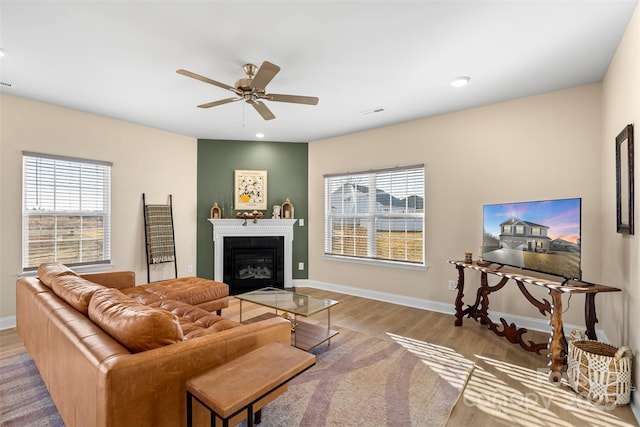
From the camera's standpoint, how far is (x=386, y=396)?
215cm

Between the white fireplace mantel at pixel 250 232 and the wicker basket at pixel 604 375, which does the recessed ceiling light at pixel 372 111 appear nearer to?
the white fireplace mantel at pixel 250 232

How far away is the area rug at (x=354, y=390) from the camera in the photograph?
1911 millimetres

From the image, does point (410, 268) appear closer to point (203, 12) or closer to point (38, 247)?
point (203, 12)

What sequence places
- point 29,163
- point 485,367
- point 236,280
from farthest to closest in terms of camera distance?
point 236,280 < point 29,163 < point 485,367

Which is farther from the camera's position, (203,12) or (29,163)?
(29,163)

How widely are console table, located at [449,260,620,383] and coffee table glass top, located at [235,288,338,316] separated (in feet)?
5.39

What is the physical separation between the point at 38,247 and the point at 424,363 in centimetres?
453

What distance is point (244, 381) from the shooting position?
129cm

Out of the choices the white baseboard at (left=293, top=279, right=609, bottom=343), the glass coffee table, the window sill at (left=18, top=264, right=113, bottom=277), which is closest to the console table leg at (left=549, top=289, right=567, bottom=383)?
the white baseboard at (left=293, top=279, right=609, bottom=343)

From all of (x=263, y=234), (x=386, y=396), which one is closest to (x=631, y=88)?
(x=386, y=396)

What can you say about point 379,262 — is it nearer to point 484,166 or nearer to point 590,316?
point 484,166

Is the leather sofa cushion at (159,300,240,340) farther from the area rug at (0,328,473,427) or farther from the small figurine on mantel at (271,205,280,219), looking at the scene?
the small figurine on mantel at (271,205,280,219)

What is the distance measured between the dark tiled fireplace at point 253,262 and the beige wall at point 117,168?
0.64 meters

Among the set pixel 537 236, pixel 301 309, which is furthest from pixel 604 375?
pixel 301 309
